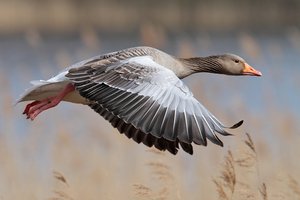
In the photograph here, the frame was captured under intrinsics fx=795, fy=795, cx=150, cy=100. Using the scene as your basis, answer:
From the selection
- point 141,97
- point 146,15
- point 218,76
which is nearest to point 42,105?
point 141,97

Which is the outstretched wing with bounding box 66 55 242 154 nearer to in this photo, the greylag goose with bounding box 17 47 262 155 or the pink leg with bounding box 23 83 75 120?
the greylag goose with bounding box 17 47 262 155

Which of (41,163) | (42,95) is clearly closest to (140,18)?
(41,163)

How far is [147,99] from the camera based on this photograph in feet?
15.2

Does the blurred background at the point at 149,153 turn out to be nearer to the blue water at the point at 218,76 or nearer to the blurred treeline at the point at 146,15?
the blue water at the point at 218,76

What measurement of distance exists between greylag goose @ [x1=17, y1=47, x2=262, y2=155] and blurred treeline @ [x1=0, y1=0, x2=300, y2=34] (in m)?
16.7

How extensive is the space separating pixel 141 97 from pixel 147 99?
0.17ft

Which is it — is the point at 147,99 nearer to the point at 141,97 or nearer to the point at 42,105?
the point at 141,97

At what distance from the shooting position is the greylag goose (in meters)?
4.34

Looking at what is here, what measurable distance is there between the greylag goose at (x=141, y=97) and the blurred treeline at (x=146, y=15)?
656 inches

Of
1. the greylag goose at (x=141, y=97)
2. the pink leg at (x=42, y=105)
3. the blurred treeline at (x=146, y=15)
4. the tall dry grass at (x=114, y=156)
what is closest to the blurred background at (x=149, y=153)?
the tall dry grass at (x=114, y=156)

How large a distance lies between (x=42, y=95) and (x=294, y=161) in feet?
8.92

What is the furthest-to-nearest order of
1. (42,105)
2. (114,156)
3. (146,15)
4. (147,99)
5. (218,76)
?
(146,15)
(218,76)
(114,156)
(42,105)
(147,99)

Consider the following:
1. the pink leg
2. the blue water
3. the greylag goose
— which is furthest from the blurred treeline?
the greylag goose

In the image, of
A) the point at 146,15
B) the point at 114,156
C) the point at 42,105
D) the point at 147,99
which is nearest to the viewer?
the point at 147,99
